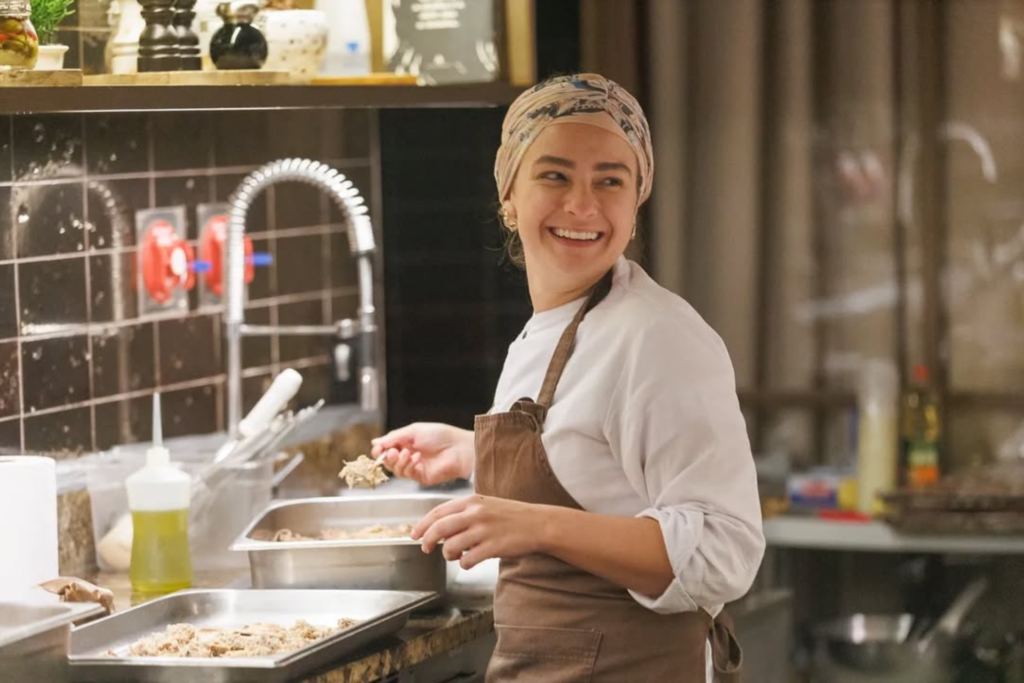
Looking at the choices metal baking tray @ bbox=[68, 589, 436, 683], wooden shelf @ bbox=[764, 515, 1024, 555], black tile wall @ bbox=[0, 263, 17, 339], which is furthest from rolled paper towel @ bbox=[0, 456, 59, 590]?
wooden shelf @ bbox=[764, 515, 1024, 555]

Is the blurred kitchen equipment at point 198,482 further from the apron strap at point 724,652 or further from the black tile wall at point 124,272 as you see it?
the apron strap at point 724,652

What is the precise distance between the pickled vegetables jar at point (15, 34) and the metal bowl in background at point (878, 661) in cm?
262

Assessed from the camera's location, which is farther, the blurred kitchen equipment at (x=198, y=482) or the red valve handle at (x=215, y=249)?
the red valve handle at (x=215, y=249)

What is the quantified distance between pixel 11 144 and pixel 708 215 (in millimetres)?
2211

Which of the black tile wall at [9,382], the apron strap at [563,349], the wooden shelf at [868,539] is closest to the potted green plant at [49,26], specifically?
the black tile wall at [9,382]

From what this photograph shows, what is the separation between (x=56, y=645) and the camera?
2.14 metres

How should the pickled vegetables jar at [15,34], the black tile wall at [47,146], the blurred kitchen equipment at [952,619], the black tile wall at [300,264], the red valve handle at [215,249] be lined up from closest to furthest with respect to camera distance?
1. the pickled vegetables jar at [15,34]
2. the black tile wall at [47,146]
3. the red valve handle at [215,249]
4. the black tile wall at [300,264]
5. the blurred kitchen equipment at [952,619]

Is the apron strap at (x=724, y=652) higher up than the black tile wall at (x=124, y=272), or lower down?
lower down

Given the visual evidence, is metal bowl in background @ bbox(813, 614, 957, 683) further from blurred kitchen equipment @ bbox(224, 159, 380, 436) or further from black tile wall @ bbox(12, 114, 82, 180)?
black tile wall @ bbox(12, 114, 82, 180)

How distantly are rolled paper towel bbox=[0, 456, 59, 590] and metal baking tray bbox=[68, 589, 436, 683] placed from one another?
152mm

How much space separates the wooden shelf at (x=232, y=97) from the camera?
8.36 feet

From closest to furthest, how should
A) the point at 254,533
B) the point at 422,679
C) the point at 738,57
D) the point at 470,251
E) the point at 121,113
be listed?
the point at 422,679 → the point at 254,533 → the point at 121,113 → the point at 470,251 → the point at 738,57

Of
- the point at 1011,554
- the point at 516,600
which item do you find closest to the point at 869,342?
the point at 1011,554

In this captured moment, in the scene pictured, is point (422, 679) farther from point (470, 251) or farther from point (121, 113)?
point (470, 251)
